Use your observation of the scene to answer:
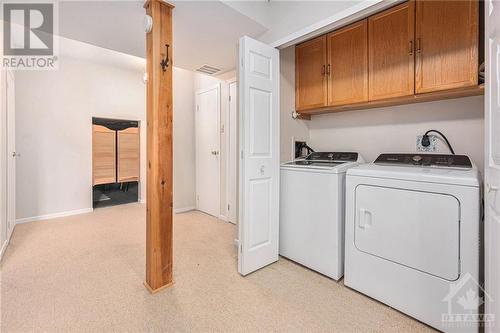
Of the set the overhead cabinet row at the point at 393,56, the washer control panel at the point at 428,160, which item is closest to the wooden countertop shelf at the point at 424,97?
the overhead cabinet row at the point at 393,56

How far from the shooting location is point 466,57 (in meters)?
1.57

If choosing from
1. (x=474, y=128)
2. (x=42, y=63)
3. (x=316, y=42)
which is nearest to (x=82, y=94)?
(x=42, y=63)

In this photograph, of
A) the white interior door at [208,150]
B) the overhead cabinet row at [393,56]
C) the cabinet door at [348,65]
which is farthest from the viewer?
the white interior door at [208,150]

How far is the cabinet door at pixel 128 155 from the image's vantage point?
467cm

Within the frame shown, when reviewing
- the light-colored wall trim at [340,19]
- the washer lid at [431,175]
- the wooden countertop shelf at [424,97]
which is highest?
the light-colored wall trim at [340,19]

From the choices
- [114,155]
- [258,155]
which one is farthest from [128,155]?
[258,155]

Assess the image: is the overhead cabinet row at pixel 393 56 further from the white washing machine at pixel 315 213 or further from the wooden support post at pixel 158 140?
the wooden support post at pixel 158 140

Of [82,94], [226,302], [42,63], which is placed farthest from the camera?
[82,94]

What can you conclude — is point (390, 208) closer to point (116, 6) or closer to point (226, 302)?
point (226, 302)

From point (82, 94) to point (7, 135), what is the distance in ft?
5.07

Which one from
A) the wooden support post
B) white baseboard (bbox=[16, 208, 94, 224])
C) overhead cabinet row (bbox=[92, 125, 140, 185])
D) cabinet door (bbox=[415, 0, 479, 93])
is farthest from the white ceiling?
white baseboard (bbox=[16, 208, 94, 224])

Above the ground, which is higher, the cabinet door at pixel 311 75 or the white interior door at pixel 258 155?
the cabinet door at pixel 311 75

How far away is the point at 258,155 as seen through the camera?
2.11 meters

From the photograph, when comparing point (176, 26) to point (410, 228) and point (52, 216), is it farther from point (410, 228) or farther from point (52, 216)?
point (52, 216)
